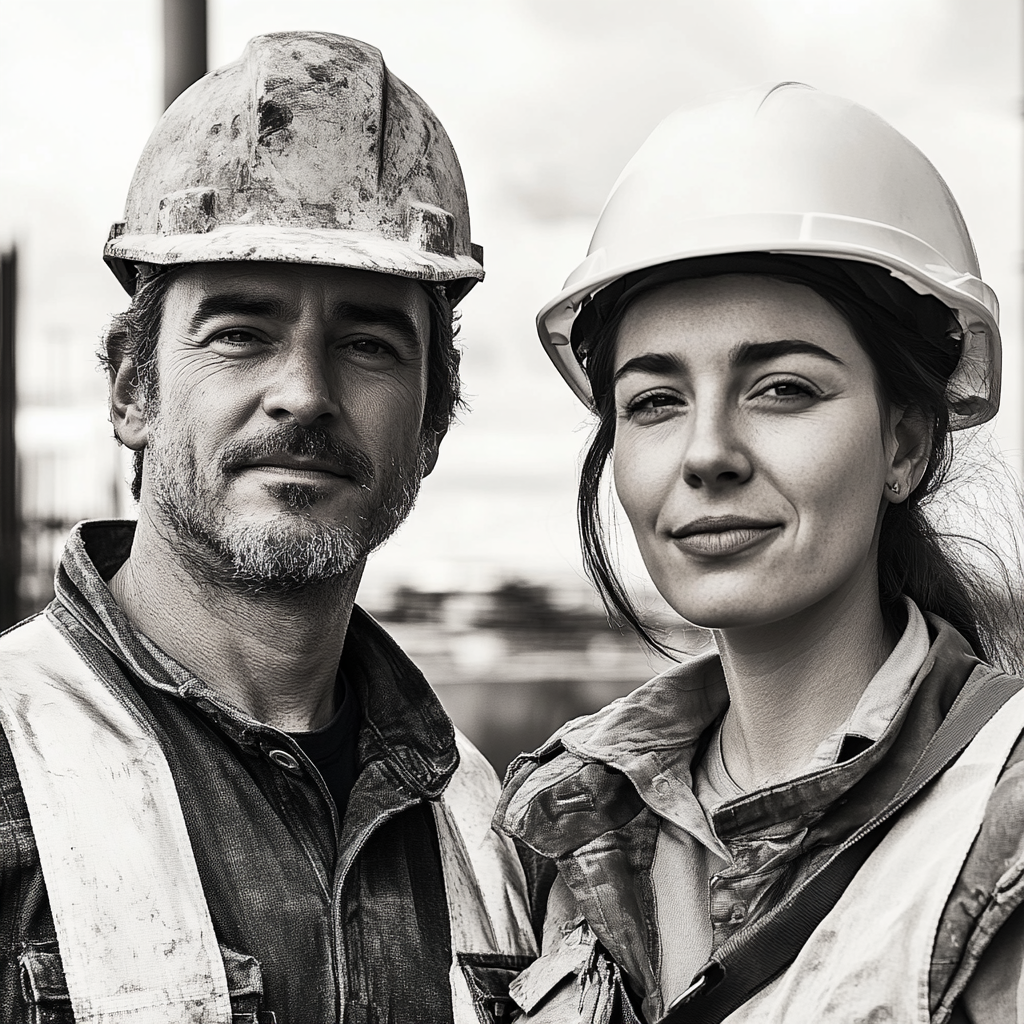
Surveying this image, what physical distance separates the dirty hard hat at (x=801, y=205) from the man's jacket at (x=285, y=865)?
1.13 metres

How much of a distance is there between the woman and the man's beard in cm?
64

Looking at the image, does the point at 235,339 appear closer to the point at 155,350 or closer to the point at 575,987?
the point at 155,350

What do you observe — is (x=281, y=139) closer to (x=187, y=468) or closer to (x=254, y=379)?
(x=254, y=379)

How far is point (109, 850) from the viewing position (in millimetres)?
2406

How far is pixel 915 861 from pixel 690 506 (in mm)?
696

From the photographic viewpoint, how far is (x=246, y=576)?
291cm

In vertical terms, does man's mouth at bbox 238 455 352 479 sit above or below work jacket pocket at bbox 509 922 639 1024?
above

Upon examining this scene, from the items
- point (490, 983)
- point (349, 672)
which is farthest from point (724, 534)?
point (349, 672)

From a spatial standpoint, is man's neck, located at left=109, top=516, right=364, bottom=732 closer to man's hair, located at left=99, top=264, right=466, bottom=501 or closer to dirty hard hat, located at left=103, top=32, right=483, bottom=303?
man's hair, located at left=99, top=264, right=466, bottom=501

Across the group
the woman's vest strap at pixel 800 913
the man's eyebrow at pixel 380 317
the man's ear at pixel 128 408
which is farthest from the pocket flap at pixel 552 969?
the man's ear at pixel 128 408

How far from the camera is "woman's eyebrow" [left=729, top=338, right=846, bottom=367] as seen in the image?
2336 mm

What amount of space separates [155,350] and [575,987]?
1.67 metres

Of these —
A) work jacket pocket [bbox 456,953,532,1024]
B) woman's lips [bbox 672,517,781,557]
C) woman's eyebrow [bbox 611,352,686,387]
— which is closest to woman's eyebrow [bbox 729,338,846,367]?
woman's eyebrow [bbox 611,352,686,387]

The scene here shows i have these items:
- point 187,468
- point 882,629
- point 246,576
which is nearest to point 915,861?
point 882,629
